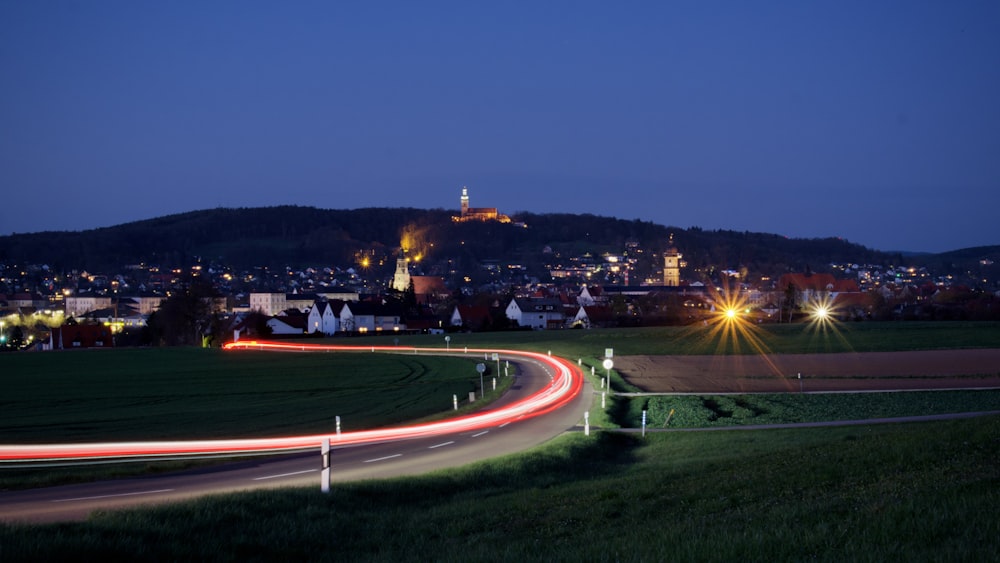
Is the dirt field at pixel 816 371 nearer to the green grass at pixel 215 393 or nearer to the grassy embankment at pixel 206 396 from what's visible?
the grassy embankment at pixel 206 396

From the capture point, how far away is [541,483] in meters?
15.9

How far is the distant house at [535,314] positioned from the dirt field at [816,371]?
6232cm

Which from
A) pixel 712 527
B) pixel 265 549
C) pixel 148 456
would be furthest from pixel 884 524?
pixel 148 456

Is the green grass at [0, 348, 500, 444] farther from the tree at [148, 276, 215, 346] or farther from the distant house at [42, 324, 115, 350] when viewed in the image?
the distant house at [42, 324, 115, 350]

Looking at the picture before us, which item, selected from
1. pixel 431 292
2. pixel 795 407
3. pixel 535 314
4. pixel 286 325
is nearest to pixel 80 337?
pixel 286 325

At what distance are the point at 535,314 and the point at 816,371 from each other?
76.8m

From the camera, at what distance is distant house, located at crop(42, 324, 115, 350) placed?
106500mm

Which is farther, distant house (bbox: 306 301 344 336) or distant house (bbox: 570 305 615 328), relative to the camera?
distant house (bbox: 570 305 615 328)

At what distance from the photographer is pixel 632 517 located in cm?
1043

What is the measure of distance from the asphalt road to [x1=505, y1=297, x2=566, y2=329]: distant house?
9843 cm

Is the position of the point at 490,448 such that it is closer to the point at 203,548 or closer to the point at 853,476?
the point at 853,476

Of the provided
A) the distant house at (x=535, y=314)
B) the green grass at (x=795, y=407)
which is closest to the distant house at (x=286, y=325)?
the distant house at (x=535, y=314)

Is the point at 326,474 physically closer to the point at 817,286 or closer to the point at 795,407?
the point at 795,407

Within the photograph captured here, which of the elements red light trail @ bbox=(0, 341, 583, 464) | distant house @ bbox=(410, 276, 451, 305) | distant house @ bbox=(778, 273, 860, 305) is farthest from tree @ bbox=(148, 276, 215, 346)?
distant house @ bbox=(778, 273, 860, 305)
